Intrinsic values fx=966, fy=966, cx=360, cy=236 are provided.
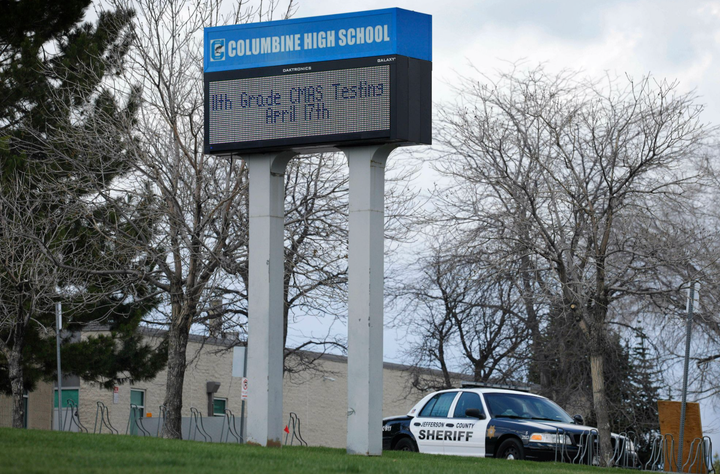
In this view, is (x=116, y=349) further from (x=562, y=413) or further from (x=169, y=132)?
(x=562, y=413)

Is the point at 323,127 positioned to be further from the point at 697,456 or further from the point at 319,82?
the point at 697,456

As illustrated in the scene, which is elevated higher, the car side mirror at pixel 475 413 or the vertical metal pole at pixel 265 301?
the vertical metal pole at pixel 265 301

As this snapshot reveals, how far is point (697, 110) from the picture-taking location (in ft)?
65.5

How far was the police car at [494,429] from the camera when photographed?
51.7ft

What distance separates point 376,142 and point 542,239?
29.3ft

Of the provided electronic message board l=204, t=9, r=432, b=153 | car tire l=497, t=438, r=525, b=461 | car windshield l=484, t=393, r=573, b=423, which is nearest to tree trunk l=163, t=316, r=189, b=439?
car windshield l=484, t=393, r=573, b=423

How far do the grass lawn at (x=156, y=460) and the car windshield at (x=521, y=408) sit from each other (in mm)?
5212

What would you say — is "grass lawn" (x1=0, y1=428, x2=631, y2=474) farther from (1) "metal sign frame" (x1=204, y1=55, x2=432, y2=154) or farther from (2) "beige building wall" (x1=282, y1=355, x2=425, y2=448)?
(2) "beige building wall" (x1=282, y1=355, x2=425, y2=448)

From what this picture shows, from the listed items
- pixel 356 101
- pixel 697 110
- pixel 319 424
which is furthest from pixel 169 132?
pixel 319 424

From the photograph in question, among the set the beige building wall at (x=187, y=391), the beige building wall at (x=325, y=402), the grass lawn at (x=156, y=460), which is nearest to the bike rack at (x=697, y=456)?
the grass lawn at (x=156, y=460)

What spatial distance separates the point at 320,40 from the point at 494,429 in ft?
24.0

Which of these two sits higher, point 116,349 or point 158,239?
point 158,239

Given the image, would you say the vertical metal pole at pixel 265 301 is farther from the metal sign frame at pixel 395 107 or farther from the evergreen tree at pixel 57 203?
the evergreen tree at pixel 57 203

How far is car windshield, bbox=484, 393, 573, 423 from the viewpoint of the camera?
16812 mm
